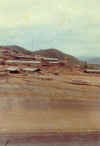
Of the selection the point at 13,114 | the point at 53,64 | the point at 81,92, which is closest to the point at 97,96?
the point at 81,92

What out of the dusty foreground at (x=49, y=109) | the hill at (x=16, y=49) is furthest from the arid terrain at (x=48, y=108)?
the hill at (x=16, y=49)

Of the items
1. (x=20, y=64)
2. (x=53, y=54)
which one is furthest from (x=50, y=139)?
(x=53, y=54)

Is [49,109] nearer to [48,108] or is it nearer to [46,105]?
[48,108]

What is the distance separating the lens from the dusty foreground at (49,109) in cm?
329

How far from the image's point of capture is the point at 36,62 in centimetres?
858

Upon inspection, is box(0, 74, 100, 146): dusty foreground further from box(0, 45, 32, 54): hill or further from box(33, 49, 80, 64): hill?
box(0, 45, 32, 54): hill

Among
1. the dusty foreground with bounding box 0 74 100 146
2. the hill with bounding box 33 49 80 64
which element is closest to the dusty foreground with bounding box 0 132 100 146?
the dusty foreground with bounding box 0 74 100 146

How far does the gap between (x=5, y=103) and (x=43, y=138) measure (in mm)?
1779

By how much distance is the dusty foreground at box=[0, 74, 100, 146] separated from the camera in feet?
10.8

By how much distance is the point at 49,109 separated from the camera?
4516 millimetres

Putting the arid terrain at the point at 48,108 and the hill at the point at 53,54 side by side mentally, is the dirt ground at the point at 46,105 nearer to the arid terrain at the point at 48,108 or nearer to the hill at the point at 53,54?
the arid terrain at the point at 48,108

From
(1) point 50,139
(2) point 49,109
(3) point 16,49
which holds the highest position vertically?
(3) point 16,49

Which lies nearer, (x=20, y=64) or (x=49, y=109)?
(x=49, y=109)

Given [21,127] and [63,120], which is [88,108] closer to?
[63,120]
